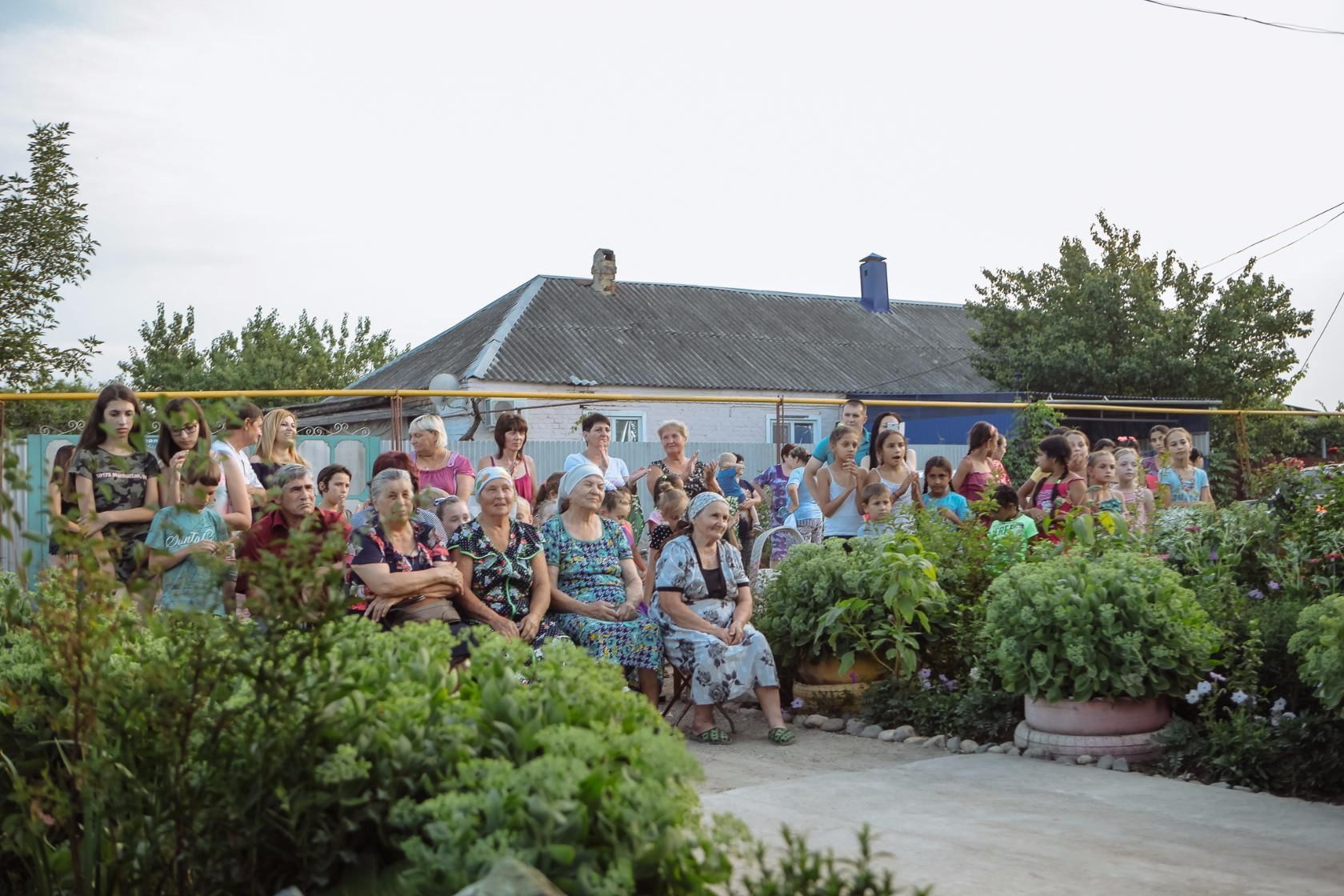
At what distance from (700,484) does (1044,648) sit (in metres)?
4.30

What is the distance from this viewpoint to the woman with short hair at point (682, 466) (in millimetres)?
10000

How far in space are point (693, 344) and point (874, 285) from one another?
819cm

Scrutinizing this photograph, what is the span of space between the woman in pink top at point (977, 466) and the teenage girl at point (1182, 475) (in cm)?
154

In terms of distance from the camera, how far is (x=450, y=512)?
761 cm

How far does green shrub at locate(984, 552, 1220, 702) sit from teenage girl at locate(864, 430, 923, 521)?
9.80 feet

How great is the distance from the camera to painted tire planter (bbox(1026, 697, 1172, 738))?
19.4 ft

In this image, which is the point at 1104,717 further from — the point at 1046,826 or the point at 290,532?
the point at 290,532

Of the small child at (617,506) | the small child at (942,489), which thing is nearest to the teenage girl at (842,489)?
the small child at (942,489)

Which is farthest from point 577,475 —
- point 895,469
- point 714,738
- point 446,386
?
point 446,386

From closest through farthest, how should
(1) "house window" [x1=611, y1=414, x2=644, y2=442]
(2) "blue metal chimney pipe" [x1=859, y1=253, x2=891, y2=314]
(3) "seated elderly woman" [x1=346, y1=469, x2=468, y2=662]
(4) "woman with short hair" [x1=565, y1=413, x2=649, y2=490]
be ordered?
(3) "seated elderly woman" [x1=346, y1=469, x2=468, y2=662] < (4) "woman with short hair" [x1=565, y1=413, x2=649, y2=490] < (1) "house window" [x1=611, y1=414, x2=644, y2=442] < (2) "blue metal chimney pipe" [x1=859, y1=253, x2=891, y2=314]

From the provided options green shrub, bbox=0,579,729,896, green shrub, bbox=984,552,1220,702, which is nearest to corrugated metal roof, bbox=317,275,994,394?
green shrub, bbox=984,552,1220,702

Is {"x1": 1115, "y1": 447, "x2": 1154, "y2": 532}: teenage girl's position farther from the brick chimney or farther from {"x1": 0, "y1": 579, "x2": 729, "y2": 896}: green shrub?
the brick chimney

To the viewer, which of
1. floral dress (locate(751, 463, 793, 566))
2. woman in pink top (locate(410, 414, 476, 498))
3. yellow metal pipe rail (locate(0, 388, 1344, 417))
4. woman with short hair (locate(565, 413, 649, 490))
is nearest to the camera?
woman in pink top (locate(410, 414, 476, 498))

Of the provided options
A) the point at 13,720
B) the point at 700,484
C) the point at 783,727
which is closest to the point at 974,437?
the point at 700,484
